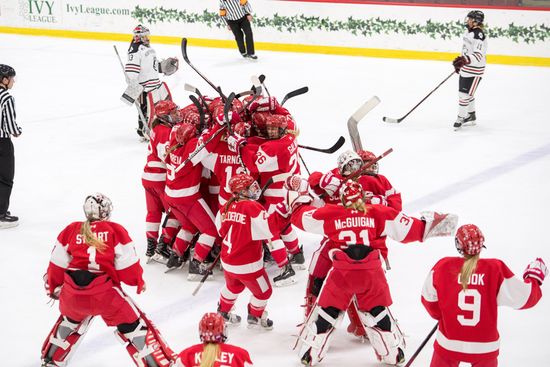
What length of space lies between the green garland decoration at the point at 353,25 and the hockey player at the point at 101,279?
8.79m

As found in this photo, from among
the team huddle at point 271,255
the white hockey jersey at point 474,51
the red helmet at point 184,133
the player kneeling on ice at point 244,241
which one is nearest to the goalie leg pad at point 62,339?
the team huddle at point 271,255

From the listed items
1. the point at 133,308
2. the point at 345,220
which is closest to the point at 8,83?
the point at 133,308

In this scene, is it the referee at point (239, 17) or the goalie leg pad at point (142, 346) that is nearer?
the goalie leg pad at point (142, 346)

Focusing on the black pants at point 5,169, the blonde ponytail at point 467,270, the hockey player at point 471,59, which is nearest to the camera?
the blonde ponytail at point 467,270

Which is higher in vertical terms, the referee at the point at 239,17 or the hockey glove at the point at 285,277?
the referee at the point at 239,17

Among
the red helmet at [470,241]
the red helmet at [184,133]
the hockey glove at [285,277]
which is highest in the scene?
the red helmet at [470,241]

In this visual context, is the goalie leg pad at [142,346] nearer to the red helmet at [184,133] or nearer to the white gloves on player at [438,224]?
the white gloves on player at [438,224]

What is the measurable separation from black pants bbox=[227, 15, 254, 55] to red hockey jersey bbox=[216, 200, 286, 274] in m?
8.11

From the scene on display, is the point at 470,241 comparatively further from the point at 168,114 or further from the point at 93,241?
the point at 168,114

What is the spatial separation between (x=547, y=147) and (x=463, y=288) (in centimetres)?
535

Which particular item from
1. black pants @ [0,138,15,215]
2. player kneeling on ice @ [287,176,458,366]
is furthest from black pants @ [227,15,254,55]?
player kneeling on ice @ [287,176,458,366]

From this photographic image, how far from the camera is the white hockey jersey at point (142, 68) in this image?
28.2 feet

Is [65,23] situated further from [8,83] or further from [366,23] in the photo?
[8,83]

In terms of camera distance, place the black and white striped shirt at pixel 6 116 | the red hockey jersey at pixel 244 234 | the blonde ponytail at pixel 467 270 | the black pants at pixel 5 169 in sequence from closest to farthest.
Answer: the blonde ponytail at pixel 467 270 → the red hockey jersey at pixel 244 234 → the black and white striped shirt at pixel 6 116 → the black pants at pixel 5 169
